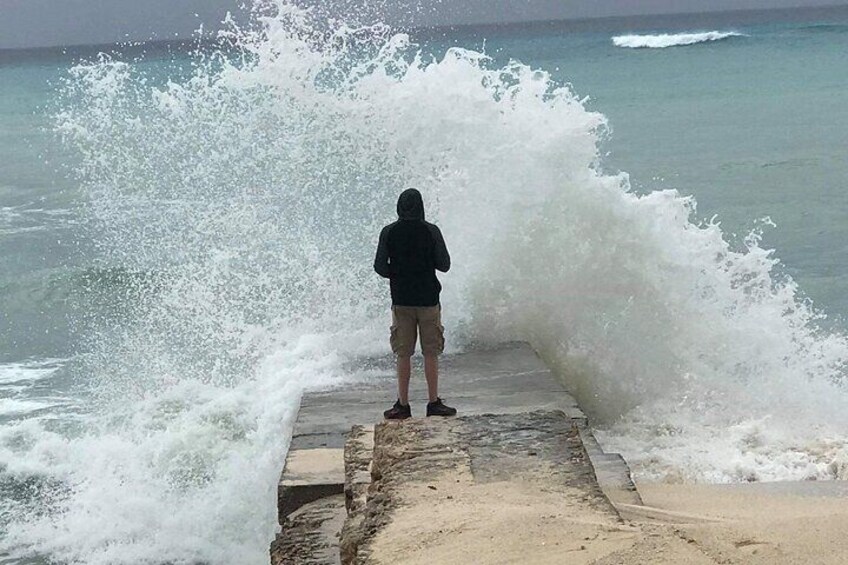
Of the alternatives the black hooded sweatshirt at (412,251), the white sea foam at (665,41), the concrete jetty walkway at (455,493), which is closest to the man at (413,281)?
the black hooded sweatshirt at (412,251)

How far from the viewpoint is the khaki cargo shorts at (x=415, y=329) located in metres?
6.50

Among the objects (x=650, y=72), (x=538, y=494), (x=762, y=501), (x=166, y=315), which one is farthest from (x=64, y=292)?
(x=650, y=72)

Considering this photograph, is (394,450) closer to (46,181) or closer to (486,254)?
(486,254)

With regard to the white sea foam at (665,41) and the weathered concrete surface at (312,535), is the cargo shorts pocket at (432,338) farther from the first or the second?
the white sea foam at (665,41)

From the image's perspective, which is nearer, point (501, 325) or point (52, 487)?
point (52, 487)

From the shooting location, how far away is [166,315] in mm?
10695

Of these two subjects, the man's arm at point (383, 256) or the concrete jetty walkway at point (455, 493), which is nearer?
the concrete jetty walkway at point (455, 493)

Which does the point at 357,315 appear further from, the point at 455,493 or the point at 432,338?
the point at 455,493

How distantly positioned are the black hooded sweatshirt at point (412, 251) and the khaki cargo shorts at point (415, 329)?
0.09 meters

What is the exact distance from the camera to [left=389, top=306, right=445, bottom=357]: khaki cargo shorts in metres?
6.50

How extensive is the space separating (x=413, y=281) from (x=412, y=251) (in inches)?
6.8

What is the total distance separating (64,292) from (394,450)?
37.2 feet

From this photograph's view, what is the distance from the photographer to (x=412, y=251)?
6.34 m

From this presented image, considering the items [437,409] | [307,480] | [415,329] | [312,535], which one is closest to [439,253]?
[415,329]
